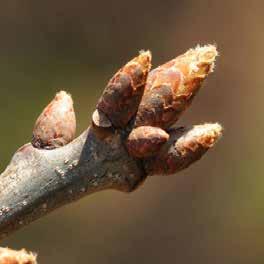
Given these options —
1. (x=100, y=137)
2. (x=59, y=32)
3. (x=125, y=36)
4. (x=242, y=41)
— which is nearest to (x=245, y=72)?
(x=242, y=41)

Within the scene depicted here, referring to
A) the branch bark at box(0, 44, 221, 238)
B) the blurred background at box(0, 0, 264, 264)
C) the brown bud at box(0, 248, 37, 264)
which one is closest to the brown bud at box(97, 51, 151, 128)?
the branch bark at box(0, 44, 221, 238)

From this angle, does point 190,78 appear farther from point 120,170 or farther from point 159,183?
point 159,183

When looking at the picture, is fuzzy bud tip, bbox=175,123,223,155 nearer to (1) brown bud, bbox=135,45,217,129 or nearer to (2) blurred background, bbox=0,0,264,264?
(1) brown bud, bbox=135,45,217,129

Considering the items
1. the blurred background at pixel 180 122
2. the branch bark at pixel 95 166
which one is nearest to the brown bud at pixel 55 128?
the branch bark at pixel 95 166

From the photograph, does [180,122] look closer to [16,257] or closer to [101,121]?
[101,121]

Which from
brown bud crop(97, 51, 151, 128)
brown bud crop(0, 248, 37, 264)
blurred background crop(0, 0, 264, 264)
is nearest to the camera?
brown bud crop(0, 248, 37, 264)

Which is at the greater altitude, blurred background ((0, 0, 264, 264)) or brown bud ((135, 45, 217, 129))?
blurred background ((0, 0, 264, 264))

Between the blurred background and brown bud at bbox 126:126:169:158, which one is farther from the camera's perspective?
the blurred background
